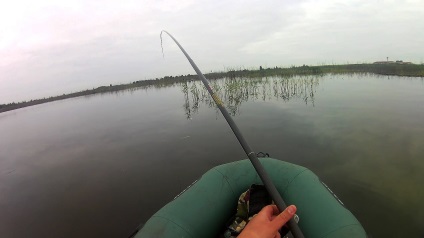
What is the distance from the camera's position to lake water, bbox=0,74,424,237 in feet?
16.1

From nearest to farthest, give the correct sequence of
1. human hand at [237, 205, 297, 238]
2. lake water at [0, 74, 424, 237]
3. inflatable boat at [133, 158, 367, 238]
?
human hand at [237, 205, 297, 238] → inflatable boat at [133, 158, 367, 238] → lake water at [0, 74, 424, 237]

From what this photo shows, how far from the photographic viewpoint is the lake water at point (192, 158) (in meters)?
4.91

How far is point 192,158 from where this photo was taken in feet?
23.9

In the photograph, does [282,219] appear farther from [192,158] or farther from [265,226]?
[192,158]

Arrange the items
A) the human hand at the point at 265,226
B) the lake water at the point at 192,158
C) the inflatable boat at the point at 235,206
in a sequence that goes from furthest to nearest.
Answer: the lake water at the point at 192,158
the inflatable boat at the point at 235,206
the human hand at the point at 265,226

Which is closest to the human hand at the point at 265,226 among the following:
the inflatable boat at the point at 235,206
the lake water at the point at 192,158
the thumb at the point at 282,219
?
the thumb at the point at 282,219

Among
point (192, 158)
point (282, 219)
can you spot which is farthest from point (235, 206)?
point (192, 158)

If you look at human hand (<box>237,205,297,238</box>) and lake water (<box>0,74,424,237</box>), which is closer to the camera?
human hand (<box>237,205,297,238</box>)

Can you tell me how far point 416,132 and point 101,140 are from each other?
10.1 metres

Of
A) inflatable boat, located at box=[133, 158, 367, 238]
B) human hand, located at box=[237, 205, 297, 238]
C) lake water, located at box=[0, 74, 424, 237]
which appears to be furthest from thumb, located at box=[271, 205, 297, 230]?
lake water, located at box=[0, 74, 424, 237]

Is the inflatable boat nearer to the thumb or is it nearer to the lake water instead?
the lake water

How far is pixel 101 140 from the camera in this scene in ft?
33.8

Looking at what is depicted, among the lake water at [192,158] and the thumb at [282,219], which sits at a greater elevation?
the thumb at [282,219]

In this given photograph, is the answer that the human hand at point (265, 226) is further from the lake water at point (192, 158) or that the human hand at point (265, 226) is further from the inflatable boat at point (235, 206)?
the lake water at point (192, 158)
